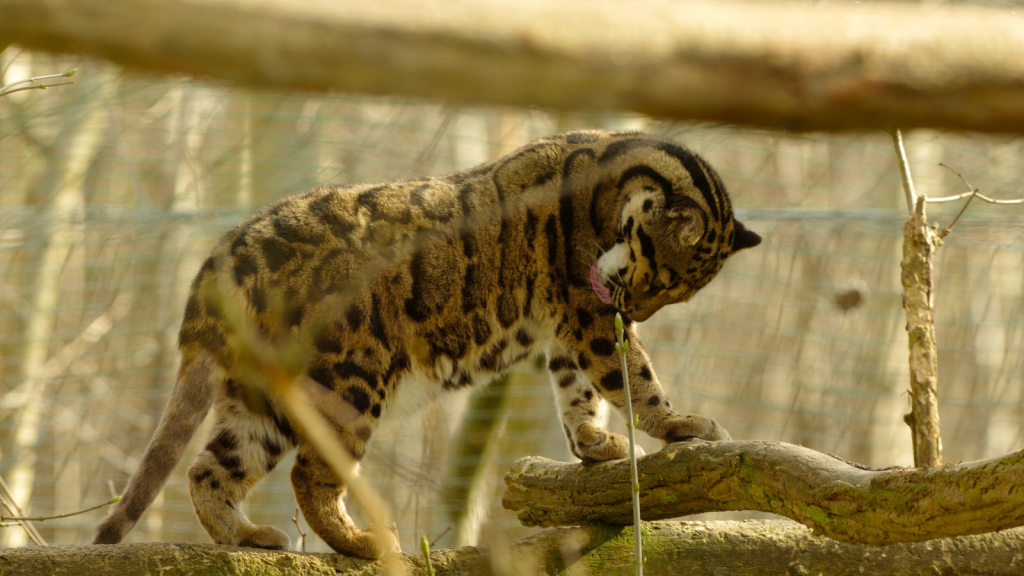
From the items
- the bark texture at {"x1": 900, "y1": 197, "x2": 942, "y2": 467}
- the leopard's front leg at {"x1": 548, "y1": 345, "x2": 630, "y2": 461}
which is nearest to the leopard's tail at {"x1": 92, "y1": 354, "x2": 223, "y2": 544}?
the leopard's front leg at {"x1": 548, "y1": 345, "x2": 630, "y2": 461}

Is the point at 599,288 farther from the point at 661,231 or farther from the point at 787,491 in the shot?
the point at 787,491

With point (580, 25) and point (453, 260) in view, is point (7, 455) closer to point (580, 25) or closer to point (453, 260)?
point (453, 260)

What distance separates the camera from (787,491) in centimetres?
261

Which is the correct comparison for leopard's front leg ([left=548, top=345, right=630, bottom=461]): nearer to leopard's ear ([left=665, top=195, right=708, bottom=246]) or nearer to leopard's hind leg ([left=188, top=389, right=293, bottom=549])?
leopard's ear ([left=665, top=195, right=708, bottom=246])

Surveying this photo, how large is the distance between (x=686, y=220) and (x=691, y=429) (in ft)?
2.61

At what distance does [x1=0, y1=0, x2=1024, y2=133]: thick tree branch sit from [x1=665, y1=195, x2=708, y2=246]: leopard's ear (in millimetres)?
2656

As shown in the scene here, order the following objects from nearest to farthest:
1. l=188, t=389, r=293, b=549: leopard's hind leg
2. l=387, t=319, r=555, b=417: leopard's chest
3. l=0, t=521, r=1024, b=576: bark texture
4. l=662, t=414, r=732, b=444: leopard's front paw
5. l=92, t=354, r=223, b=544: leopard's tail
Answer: l=0, t=521, r=1024, b=576: bark texture → l=92, t=354, r=223, b=544: leopard's tail → l=188, t=389, r=293, b=549: leopard's hind leg → l=662, t=414, r=732, b=444: leopard's front paw → l=387, t=319, r=555, b=417: leopard's chest

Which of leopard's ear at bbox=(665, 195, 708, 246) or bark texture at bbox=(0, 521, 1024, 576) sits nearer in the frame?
bark texture at bbox=(0, 521, 1024, 576)

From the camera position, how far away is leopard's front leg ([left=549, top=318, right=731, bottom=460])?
11.4 ft

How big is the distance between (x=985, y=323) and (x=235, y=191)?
Result: 5907 millimetres

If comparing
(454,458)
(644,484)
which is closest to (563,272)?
(644,484)

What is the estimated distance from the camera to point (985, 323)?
23.6 feet

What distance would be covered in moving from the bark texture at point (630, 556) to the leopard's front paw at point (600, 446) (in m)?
0.33

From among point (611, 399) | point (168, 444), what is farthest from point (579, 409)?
point (168, 444)
